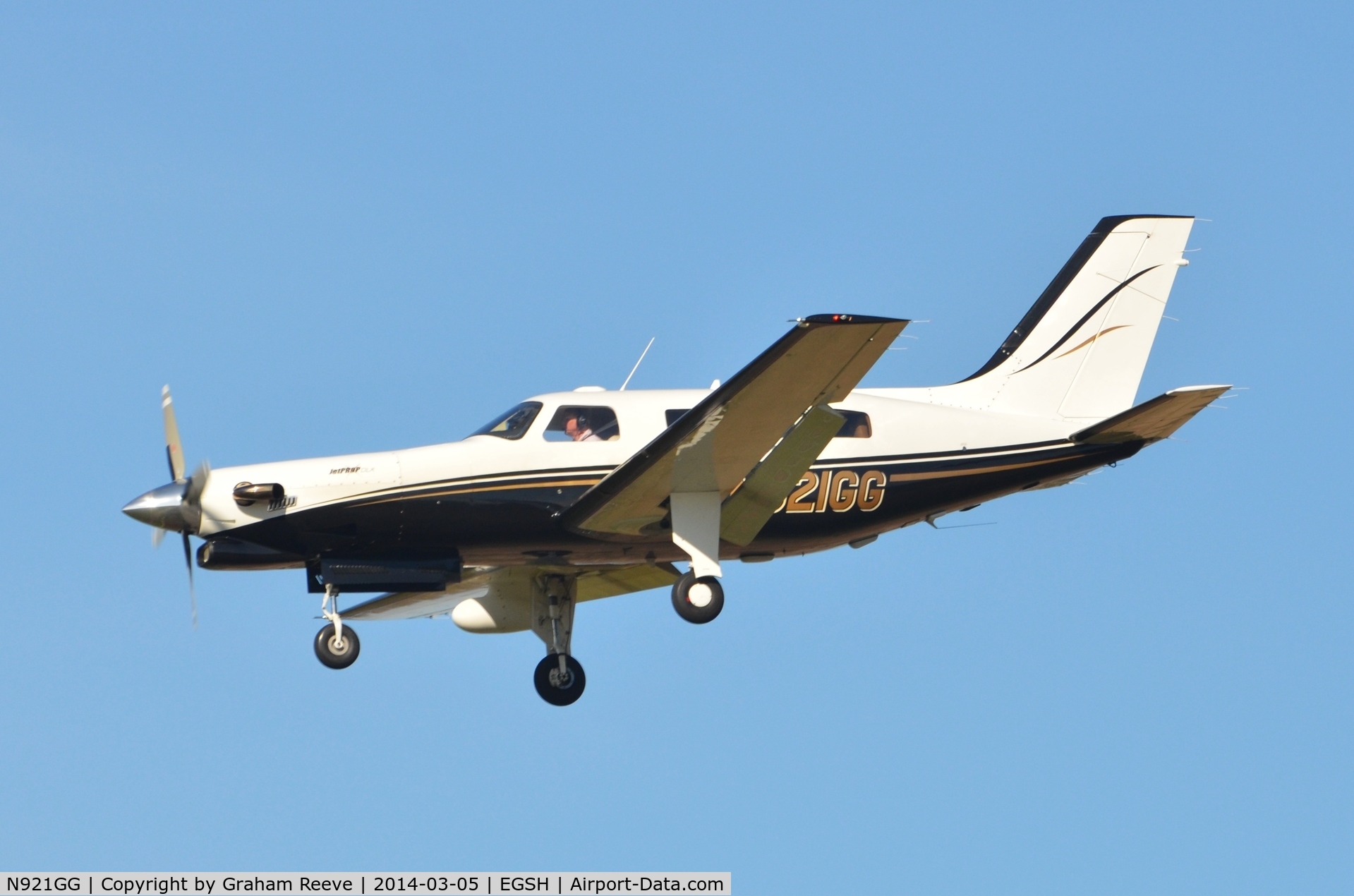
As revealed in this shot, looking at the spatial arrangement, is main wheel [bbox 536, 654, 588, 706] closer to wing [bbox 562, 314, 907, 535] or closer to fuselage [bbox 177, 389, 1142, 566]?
fuselage [bbox 177, 389, 1142, 566]

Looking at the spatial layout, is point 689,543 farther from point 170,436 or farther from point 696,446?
point 170,436

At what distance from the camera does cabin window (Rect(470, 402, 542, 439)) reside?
825 inches

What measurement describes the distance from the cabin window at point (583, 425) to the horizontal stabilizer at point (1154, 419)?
19.3ft

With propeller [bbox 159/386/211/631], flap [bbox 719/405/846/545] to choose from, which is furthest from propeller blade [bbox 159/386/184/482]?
flap [bbox 719/405/846/545]

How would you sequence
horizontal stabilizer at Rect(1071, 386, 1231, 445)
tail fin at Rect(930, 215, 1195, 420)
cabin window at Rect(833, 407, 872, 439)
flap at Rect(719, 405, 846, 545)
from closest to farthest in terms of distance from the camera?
flap at Rect(719, 405, 846, 545) → horizontal stabilizer at Rect(1071, 386, 1231, 445) → cabin window at Rect(833, 407, 872, 439) → tail fin at Rect(930, 215, 1195, 420)

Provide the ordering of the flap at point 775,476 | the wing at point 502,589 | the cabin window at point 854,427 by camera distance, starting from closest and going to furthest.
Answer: the flap at point 775,476 → the cabin window at point 854,427 → the wing at point 502,589

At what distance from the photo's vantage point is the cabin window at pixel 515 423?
21.0 meters

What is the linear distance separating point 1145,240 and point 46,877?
1576 centimetres

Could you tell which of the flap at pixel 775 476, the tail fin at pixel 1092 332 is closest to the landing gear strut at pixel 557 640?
the flap at pixel 775 476

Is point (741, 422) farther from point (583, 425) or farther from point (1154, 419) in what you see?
point (1154, 419)

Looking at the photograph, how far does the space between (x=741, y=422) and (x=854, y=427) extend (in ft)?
8.77

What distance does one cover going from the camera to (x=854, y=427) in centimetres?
2169

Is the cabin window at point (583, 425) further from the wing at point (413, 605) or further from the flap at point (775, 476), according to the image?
the wing at point (413, 605)

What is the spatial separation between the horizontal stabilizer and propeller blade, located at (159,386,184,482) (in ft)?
35.8
